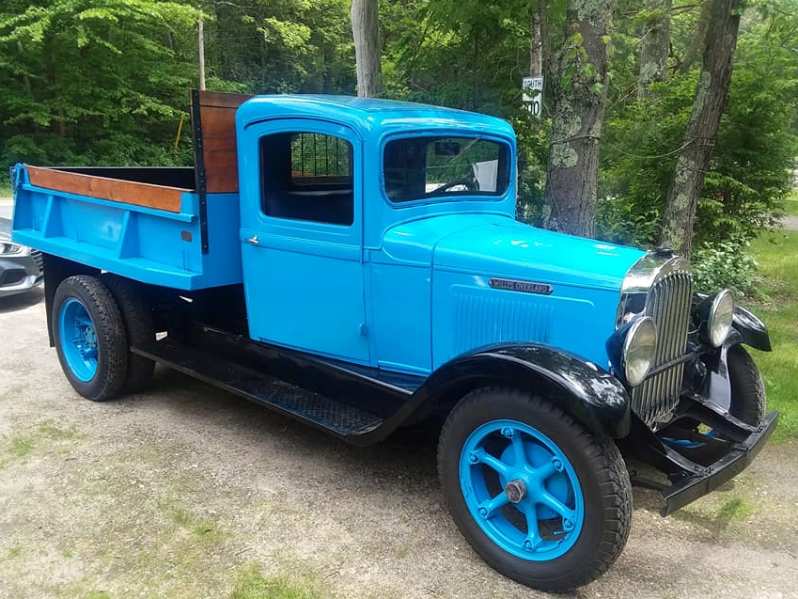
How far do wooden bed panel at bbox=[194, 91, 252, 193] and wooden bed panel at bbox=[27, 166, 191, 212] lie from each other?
189 millimetres

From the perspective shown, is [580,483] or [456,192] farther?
[456,192]

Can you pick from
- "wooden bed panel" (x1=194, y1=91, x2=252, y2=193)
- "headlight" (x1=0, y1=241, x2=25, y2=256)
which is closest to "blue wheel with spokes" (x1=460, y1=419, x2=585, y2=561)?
"wooden bed panel" (x1=194, y1=91, x2=252, y2=193)

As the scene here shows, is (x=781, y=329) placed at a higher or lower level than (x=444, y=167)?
lower

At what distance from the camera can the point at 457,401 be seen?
115 inches

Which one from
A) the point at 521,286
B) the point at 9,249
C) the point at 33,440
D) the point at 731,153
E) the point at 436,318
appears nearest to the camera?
the point at 521,286

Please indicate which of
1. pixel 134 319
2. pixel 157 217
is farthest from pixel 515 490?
pixel 134 319

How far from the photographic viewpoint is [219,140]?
12.0 feet

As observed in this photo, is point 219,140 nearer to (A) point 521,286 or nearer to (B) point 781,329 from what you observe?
(A) point 521,286

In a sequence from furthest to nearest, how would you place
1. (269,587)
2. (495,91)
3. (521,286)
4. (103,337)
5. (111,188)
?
1. (495,91)
2. (103,337)
3. (111,188)
4. (521,286)
5. (269,587)

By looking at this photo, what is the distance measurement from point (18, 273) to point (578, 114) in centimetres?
572

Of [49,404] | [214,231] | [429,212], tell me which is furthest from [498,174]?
[49,404]

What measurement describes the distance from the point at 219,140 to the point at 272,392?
1.44 m

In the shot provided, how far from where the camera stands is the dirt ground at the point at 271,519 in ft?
8.68

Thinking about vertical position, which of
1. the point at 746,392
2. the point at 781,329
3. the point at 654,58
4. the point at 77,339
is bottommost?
the point at 781,329
